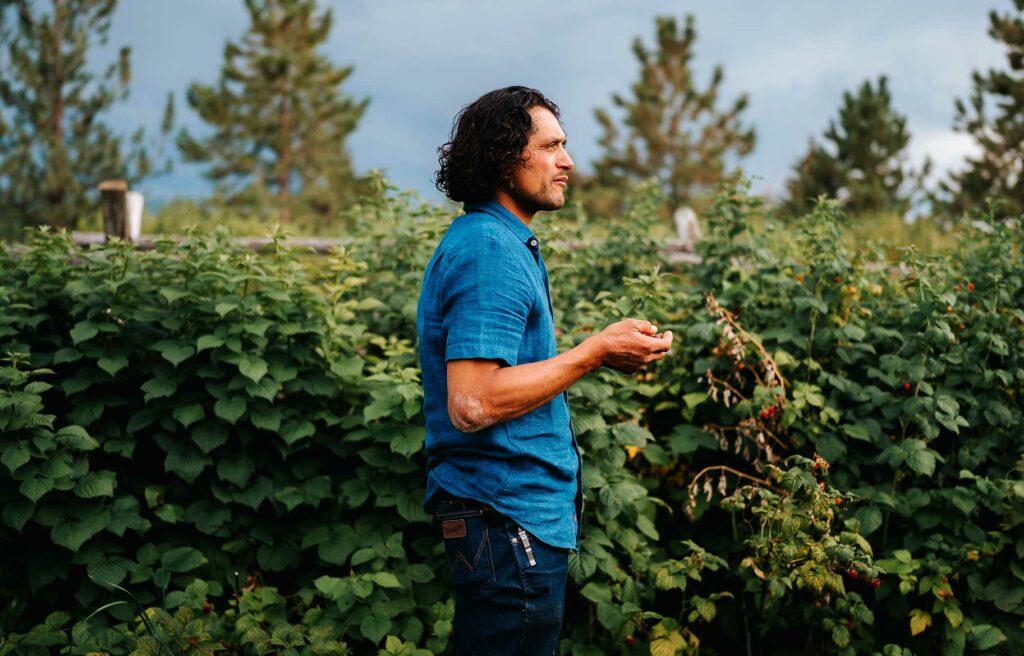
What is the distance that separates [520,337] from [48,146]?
61.2ft

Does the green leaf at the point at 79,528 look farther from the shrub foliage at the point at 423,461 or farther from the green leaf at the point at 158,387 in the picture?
the green leaf at the point at 158,387

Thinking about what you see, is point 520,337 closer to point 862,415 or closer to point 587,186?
point 862,415

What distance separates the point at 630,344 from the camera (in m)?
2.07

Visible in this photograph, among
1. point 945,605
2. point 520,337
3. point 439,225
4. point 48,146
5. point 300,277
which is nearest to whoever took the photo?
point 520,337

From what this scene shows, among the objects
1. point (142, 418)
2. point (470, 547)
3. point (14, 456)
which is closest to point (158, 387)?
point (142, 418)

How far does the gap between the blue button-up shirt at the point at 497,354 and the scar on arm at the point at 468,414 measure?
0.10m

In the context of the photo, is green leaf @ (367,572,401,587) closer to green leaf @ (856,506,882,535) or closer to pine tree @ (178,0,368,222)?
green leaf @ (856,506,882,535)

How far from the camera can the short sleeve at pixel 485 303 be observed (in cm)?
197

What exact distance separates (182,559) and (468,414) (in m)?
2.12

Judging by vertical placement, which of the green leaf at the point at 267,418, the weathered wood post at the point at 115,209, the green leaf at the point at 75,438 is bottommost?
the green leaf at the point at 75,438

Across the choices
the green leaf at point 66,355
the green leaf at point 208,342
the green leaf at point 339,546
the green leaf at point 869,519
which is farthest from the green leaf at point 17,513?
the green leaf at point 869,519

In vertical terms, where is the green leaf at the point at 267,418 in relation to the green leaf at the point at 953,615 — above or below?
above

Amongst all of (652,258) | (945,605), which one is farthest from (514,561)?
(652,258)

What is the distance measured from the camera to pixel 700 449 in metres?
3.99
